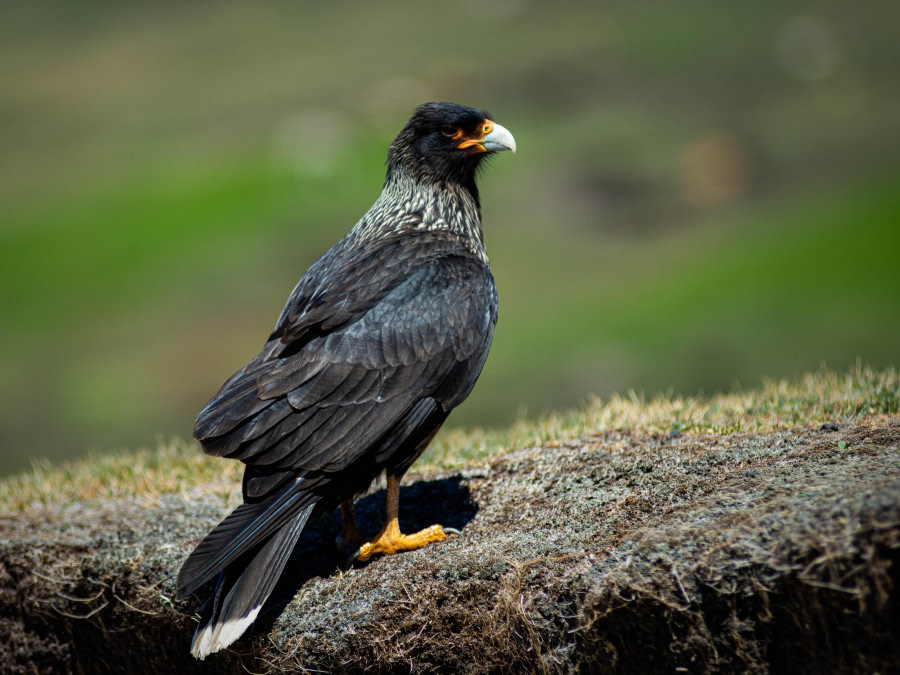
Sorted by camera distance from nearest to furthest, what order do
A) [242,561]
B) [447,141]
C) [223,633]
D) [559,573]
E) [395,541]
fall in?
[559,573], [223,633], [242,561], [395,541], [447,141]

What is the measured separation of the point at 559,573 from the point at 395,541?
1.20 meters

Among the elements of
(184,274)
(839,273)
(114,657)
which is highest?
(839,273)

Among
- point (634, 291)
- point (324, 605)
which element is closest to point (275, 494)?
point (324, 605)

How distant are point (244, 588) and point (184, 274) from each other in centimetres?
2309

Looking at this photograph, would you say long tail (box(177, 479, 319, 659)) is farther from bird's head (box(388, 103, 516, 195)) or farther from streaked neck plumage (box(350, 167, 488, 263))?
bird's head (box(388, 103, 516, 195))

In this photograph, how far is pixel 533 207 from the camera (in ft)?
88.9

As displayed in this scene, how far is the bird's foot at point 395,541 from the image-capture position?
19.2 ft

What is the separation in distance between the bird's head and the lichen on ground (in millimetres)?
1962

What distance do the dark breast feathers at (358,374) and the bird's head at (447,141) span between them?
88 cm

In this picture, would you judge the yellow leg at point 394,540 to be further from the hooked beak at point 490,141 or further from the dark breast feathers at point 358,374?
the hooked beak at point 490,141

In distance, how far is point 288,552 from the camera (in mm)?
5469

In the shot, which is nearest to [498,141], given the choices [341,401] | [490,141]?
[490,141]

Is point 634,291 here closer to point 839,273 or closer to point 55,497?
point 839,273

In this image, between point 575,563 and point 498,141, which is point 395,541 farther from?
point 498,141
